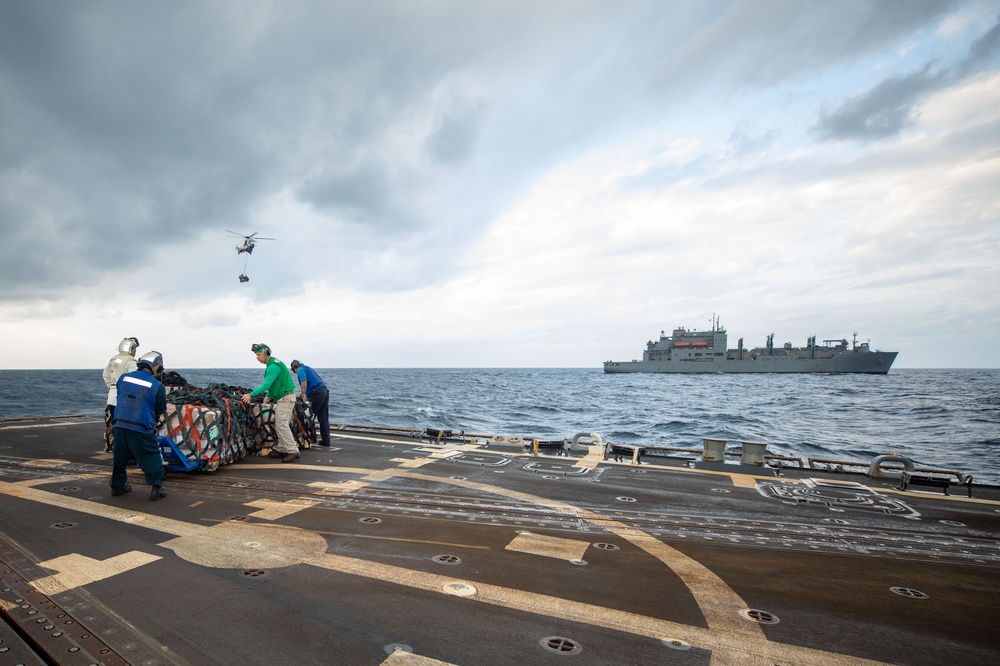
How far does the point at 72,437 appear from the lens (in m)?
10.6

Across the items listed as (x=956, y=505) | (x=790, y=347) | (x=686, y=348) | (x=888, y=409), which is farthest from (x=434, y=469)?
(x=790, y=347)

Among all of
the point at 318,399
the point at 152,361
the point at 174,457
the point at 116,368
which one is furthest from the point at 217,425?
the point at 318,399

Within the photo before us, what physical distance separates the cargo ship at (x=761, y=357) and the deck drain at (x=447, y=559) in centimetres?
10114

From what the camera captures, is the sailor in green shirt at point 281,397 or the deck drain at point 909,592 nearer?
the deck drain at point 909,592

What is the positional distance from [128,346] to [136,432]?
11.4 feet

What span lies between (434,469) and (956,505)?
7971 millimetres

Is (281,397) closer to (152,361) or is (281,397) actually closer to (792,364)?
(152,361)

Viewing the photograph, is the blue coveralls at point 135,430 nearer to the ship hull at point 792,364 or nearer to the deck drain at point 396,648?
the deck drain at point 396,648

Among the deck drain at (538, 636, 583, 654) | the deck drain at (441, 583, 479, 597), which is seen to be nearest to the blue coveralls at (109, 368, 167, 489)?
the deck drain at (441, 583, 479, 597)

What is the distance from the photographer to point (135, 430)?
20.2 feet

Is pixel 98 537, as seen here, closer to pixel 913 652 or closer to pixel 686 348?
pixel 913 652

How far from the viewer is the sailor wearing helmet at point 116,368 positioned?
27.4 ft

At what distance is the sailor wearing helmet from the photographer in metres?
8.34

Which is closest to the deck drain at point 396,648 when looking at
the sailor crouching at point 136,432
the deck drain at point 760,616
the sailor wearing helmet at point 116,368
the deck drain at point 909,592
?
the deck drain at point 760,616
